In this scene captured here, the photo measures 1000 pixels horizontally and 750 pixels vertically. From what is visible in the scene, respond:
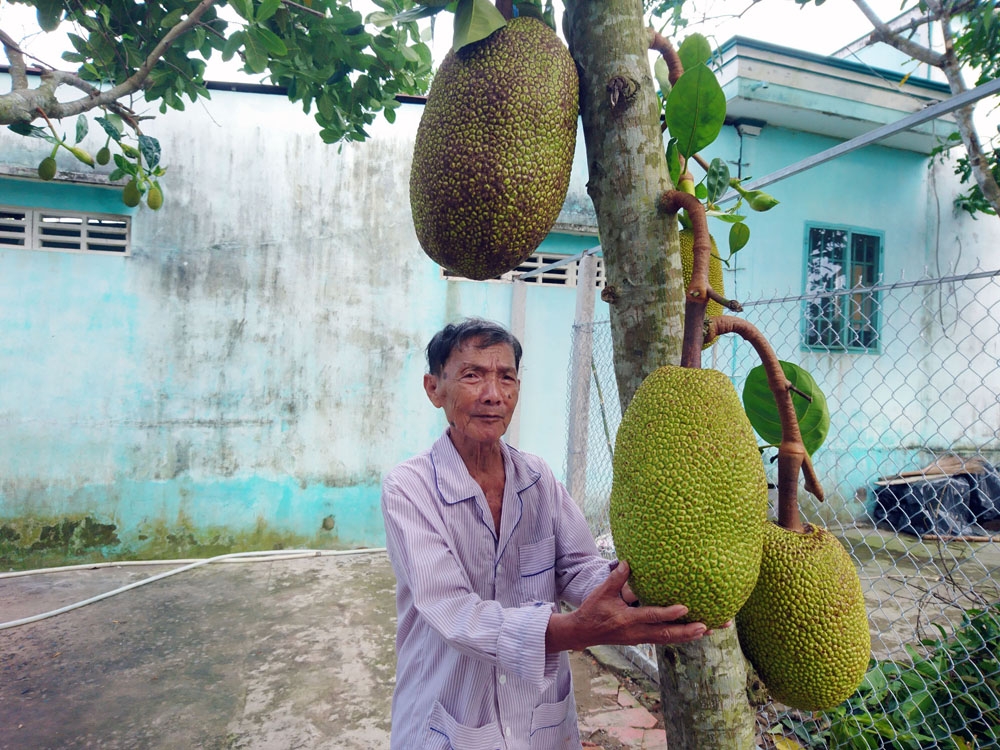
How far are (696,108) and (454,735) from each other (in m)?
1.02

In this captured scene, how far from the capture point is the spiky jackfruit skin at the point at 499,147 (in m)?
0.75

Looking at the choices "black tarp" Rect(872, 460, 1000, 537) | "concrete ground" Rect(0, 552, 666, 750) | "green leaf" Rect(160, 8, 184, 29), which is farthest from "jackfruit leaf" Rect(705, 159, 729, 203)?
"black tarp" Rect(872, 460, 1000, 537)

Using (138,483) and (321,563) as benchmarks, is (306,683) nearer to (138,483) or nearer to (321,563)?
(321,563)

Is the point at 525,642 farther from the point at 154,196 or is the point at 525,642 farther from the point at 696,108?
the point at 154,196

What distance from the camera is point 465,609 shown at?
924 mm

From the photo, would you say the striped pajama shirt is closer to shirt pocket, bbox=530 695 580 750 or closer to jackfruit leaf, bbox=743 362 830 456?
shirt pocket, bbox=530 695 580 750

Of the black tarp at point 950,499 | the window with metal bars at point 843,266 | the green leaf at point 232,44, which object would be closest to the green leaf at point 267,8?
the green leaf at point 232,44

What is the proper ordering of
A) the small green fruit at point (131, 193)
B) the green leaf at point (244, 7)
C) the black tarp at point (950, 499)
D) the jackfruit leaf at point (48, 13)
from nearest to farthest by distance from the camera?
the green leaf at point (244, 7), the jackfruit leaf at point (48, 13), the small green fruit at point (131, 193), the black tarp at point (950, 499)

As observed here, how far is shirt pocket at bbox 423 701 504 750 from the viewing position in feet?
3.62

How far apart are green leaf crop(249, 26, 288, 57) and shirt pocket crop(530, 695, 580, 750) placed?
1724mm

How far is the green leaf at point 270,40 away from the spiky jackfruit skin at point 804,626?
1.72 meters

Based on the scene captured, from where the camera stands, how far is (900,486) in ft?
17.8

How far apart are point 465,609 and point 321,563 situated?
3921 mm

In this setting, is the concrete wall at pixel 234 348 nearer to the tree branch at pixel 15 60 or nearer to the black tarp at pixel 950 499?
the tree branch at pixel 15 60
